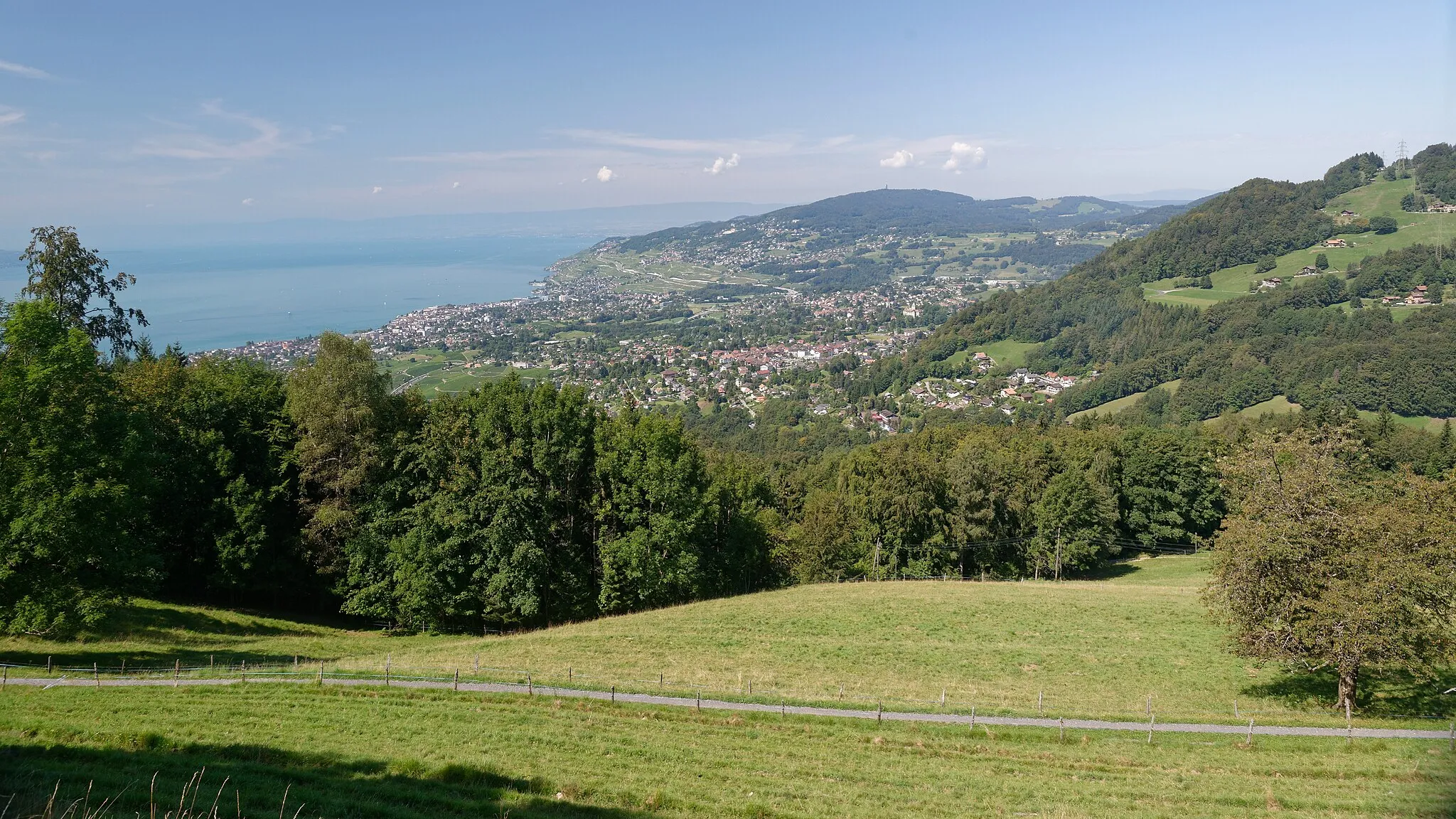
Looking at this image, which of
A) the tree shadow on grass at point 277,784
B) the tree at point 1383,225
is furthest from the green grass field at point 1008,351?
A: the tree shadow on grass at point 277,784

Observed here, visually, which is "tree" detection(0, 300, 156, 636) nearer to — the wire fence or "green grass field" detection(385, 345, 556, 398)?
the wire fence

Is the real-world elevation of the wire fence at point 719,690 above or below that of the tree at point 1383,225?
below

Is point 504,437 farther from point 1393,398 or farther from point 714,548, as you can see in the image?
point 1393,398

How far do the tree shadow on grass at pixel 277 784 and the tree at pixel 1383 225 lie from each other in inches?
8971

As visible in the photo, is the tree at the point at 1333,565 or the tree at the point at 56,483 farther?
the tree at the point at 56,483

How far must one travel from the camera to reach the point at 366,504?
30734 millimetres

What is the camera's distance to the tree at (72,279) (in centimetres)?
3600

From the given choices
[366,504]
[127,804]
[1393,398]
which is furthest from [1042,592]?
[1393,398]

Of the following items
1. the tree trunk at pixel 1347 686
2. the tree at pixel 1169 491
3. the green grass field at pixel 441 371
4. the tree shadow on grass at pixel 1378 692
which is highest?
the green grass field at pixel 441 371

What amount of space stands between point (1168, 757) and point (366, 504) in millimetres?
30463

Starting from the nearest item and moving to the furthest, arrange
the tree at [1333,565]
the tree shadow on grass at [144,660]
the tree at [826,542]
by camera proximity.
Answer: the tree at [1333,565]
the tree shadow on grass at [144,660]
the tree at [826,542]

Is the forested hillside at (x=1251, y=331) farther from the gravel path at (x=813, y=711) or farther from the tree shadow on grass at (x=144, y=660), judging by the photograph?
the tree shadow on grass at (x=144, y=660)

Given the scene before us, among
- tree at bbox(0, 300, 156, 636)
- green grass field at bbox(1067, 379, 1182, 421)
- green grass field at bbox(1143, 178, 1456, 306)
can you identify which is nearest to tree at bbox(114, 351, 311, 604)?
tree at bbox(0, 300, 156, 636)

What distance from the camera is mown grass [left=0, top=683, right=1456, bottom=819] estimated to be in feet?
37.9
